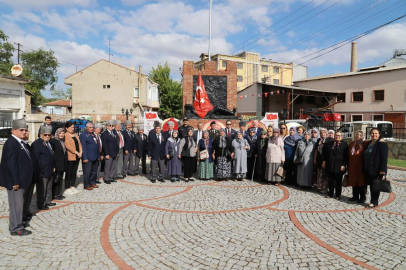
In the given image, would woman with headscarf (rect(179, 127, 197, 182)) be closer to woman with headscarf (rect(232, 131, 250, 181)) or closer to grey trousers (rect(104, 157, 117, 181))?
woman with headscarf (rect(232, 131, 250, 181))

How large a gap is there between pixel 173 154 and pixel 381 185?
5.44 m

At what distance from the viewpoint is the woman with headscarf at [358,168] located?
6.36m

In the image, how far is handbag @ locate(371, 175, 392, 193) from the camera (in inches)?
226

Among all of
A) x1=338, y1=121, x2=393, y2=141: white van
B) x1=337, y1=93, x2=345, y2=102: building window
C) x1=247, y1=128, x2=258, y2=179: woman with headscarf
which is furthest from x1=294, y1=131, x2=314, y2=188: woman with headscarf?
x1=337, y1=93, x2=345, y2=102: building window

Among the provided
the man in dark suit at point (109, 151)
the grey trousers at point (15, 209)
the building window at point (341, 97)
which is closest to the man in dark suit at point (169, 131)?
the man in dark suit at point (109, 151)

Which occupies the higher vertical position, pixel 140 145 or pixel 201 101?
pixel 201 101

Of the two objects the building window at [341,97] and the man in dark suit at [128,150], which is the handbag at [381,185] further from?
the building window at [341,97]

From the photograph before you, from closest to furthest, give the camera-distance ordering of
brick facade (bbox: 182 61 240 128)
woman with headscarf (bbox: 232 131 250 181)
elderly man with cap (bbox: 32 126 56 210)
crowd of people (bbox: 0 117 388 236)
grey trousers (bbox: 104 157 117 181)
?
crowd of people (bbox: 0 117 388 236) → elderly man with cap (bbox: 32 126 56 210) → grey trousers (bbox: 104 157 117 181) → woman with headscarf (bbox: 232 131 250 181) → brick facade (bbox: 182 61 240 128)

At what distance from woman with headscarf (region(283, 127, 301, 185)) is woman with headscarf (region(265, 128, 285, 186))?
0.76ft

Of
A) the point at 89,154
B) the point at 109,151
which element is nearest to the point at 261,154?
the point at 109,151

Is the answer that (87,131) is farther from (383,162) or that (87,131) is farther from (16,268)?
(383,162)

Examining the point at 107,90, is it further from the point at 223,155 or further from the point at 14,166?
the point at 14,166

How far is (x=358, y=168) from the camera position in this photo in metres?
6.40

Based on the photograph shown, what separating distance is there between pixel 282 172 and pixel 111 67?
1384 inches
